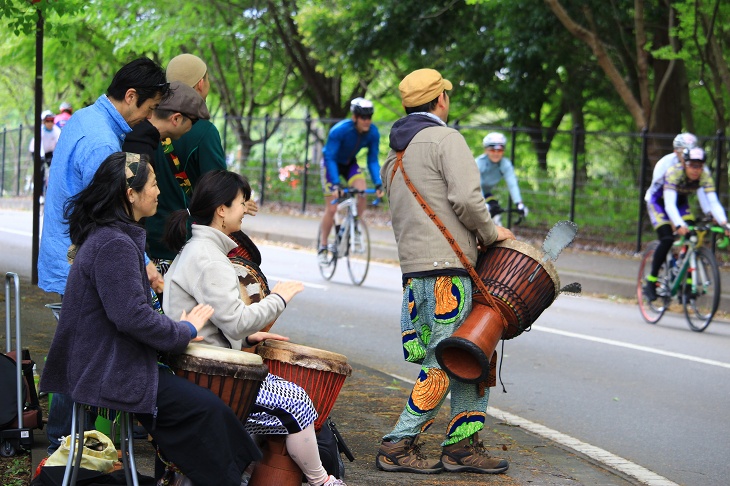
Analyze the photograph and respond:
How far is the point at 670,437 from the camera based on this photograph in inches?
300

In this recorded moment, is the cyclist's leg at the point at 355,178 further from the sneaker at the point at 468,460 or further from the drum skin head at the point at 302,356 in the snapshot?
the drum skin head at the point at 302,356

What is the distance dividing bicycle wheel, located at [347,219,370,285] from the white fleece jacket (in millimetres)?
9393

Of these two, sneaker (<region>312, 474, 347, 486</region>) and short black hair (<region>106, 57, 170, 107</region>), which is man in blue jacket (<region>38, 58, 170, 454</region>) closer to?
short black hair (<region>106, 57, 170, 107</region>)

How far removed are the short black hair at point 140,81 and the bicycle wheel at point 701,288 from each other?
8350 millimetres

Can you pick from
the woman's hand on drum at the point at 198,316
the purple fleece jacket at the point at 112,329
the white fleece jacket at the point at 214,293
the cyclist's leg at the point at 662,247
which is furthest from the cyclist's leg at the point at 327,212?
the purple fleece jacket at the point at 112,329

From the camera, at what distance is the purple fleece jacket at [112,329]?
4.35 metres

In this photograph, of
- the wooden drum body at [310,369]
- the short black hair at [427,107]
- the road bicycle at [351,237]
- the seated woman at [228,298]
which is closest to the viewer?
the seated woman at [228,298]

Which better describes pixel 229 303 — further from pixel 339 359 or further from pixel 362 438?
pixel 362 438

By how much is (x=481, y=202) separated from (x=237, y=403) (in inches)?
70.5

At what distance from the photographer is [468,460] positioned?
5996 millimetres

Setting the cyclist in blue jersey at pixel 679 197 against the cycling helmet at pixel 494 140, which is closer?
the cyclist in blue jersey at pixel 679 197

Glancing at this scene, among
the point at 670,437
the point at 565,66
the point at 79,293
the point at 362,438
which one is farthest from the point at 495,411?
the point at 565,66

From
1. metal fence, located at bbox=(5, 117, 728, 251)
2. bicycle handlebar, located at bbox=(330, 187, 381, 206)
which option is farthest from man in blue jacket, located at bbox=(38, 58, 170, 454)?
metal fence, located at bbox=(5, 117, 728, 251)

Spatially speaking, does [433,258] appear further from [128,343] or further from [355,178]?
[355,178]
